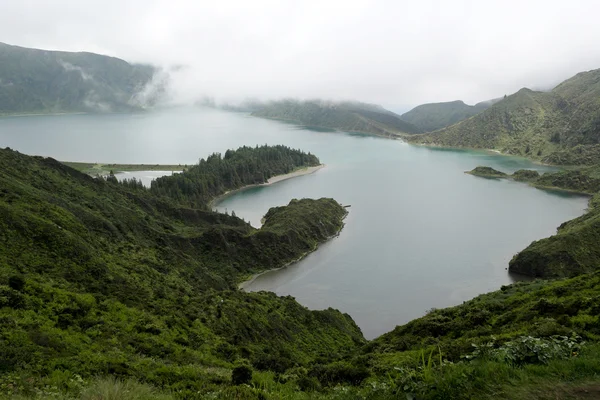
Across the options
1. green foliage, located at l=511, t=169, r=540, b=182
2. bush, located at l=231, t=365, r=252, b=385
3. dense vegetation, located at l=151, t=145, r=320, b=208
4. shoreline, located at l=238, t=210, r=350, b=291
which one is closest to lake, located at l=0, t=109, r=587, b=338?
shoreline, located at l=238, t=210, r=350, b=291

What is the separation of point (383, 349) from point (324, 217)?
217 ft

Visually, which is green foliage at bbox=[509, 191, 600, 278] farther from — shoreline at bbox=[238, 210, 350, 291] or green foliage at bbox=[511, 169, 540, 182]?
green foliage at bbox=[511, 169, 540, 182]

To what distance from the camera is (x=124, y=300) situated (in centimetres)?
2639

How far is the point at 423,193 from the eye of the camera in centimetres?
12525

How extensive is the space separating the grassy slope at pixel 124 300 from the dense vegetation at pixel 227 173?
1772 inches

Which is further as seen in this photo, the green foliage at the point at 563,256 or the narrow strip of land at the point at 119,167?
the narrow strip of land at the point at 119,167

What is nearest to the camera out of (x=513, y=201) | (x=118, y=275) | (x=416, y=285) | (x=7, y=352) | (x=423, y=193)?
(x=7, y=352)

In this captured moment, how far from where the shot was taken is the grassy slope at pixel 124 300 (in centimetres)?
1538

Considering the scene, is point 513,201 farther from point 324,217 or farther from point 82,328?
point 82,328

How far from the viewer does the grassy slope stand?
606 inches

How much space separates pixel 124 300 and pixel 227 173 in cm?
11236

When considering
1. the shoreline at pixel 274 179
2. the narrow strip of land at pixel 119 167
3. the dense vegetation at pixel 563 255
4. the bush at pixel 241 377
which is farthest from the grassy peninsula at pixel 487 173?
the bush at pixel 241 377

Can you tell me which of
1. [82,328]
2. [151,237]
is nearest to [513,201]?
[151,237]

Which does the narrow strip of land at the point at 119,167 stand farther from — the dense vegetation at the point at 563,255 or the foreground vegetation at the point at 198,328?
the dense vegetation at the point at 563,255
